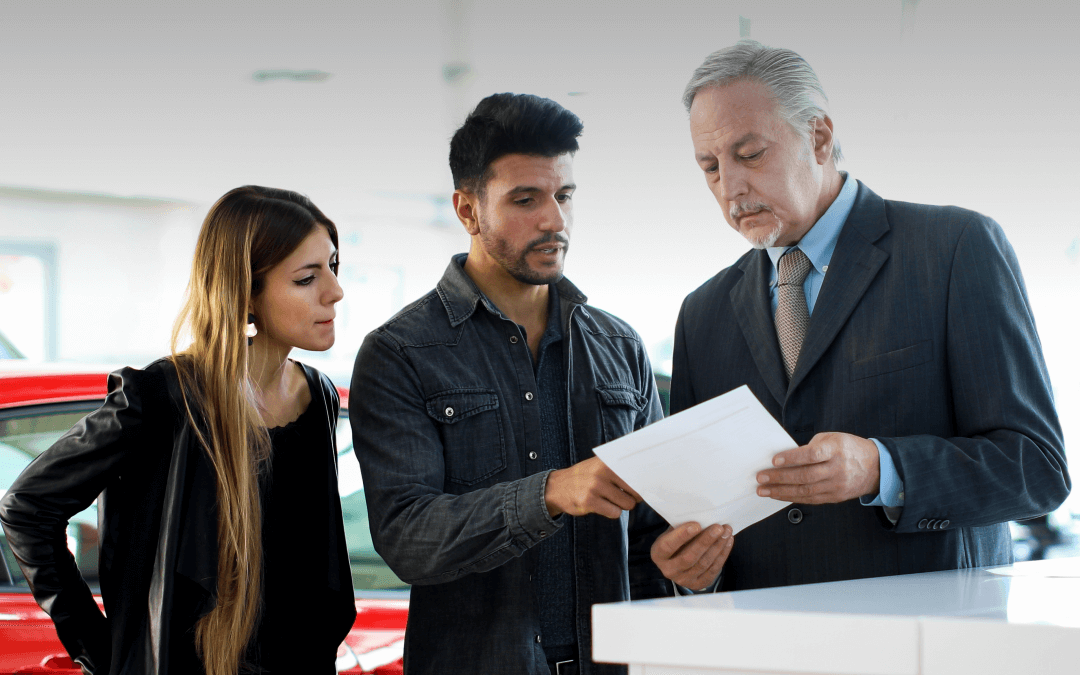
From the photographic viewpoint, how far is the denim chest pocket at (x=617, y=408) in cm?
157

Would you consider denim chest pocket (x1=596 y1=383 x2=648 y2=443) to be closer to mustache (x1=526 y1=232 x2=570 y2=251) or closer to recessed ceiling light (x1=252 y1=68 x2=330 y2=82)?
mustache (x1=526 y1=232 x2=570 y2=251)

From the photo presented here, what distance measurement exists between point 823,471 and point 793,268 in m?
0.53

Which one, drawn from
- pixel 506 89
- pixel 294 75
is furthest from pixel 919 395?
pixel 294 75

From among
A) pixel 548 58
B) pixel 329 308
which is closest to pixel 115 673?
pixel 329 308

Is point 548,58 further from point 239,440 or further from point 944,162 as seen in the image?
point 239,440

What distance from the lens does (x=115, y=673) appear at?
132cm

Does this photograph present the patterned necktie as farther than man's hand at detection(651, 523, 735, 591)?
Yes

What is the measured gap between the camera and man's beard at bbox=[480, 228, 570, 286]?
157 centimetres

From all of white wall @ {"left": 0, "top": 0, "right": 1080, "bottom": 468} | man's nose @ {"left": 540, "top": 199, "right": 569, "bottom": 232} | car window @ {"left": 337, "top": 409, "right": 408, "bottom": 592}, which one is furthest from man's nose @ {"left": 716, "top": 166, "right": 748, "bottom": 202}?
white wall @ {"left": 0, "top": 0, "right": 1080, "bottom": 468}

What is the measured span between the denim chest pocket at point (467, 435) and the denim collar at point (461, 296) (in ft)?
0.52

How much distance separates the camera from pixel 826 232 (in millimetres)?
1434

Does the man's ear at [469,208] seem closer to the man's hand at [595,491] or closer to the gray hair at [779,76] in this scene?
the gray hair at [779,76]

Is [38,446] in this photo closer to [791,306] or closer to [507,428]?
[507,428]

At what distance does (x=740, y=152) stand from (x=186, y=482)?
1.03 meters
